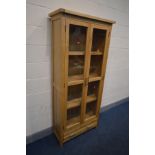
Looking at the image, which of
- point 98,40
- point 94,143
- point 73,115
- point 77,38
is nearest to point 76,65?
point 77,38

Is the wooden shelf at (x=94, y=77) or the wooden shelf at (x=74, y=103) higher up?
the wooden shelf at (x=94, y=77)

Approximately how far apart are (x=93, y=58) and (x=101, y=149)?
1.32 m

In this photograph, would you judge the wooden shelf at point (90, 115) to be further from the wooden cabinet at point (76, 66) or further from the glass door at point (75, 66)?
the glass door at point (75, 66)

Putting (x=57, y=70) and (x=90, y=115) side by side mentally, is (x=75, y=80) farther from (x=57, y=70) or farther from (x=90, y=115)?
(x=90, y=115)

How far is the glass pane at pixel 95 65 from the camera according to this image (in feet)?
6.08

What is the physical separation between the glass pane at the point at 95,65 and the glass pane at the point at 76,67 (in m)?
0.23

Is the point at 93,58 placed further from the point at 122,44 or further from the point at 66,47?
the point at 122,44

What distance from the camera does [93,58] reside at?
73.9 inches

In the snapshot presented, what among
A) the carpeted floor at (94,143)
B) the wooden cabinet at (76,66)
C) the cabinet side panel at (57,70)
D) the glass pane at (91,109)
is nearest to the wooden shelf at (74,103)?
the wooden cabinet at (76,66)

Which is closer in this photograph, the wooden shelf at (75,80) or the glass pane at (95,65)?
the wooden shelf at (75,80)

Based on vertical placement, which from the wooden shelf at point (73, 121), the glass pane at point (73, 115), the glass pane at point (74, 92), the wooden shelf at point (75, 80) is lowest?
the wooden shelf at point (73, 121)

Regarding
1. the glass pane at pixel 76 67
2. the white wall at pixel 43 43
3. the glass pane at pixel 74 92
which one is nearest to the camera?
the white wall at pixel 43 43

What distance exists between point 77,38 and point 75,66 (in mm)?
365
